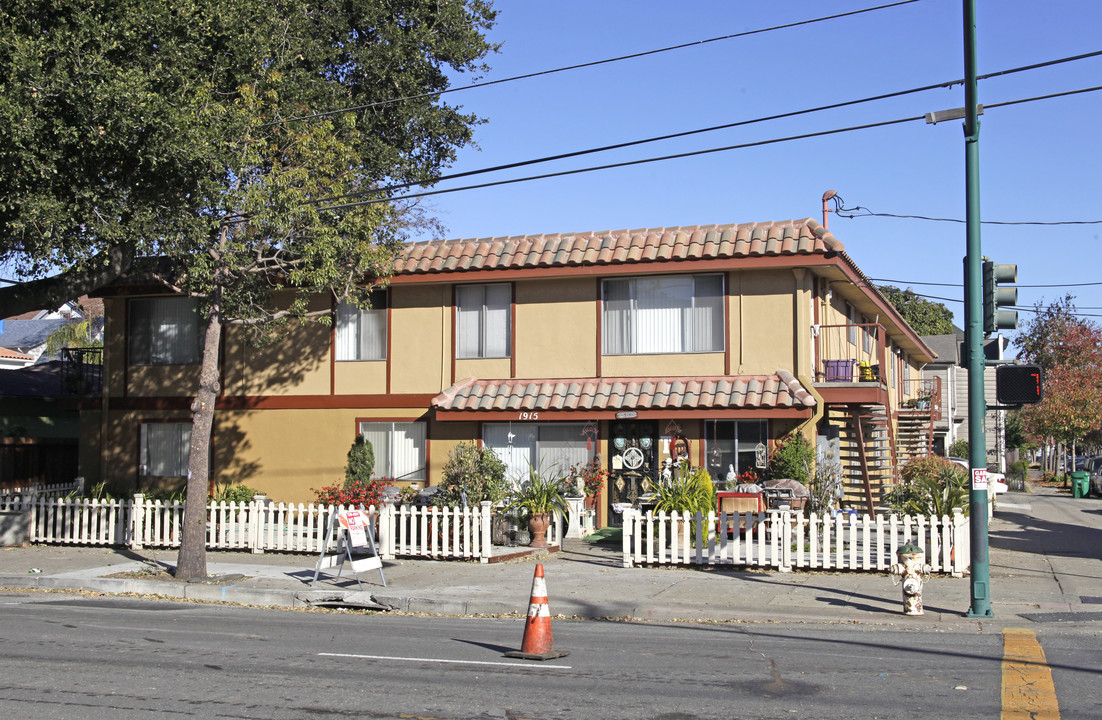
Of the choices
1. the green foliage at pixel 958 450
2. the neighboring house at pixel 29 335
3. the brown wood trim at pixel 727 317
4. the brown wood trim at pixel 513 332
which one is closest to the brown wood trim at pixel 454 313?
the brown wood trim at pixel 513 332

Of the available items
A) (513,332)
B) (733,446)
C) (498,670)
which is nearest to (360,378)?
(513,332)

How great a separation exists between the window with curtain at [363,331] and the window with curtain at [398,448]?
1.55 m

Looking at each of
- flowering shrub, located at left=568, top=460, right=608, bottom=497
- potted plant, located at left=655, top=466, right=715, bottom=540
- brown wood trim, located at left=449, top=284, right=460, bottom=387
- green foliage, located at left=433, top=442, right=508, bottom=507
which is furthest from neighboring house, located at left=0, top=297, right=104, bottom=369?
potted plant, located at left=655, top=466, right=715, bottom=540

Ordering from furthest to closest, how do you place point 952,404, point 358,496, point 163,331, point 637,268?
point 952,404 → point 163,331 → point 637,268 → point 358,496

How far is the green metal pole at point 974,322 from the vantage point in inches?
476

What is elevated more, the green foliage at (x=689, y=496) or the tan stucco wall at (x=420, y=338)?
the tan stucco wall at (x=420, y=338)

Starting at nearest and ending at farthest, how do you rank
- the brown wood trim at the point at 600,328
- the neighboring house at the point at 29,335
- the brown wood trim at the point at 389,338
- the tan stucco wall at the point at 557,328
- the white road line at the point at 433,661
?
1. the white road line at the point at 433,661
2. the brown wood trim at the point at 600,328
3. the tan stucco wall at the point at 557,328
4. the brown wood trim at the point at 389,338
5. the neighboring house at the point at 29,335

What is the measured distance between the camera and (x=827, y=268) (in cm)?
2020

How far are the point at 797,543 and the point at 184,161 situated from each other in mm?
10566

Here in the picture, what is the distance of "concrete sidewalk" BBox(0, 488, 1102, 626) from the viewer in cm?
1276

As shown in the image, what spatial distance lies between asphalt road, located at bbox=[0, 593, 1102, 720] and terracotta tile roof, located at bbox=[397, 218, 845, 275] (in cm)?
942

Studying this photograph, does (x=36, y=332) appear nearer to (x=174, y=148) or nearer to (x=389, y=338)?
(x=389, y=338)

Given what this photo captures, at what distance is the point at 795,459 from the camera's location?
1955 centimetres

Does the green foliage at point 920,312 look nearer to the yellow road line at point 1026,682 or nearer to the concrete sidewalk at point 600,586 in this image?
the concrete sidewalk at point 600,586
